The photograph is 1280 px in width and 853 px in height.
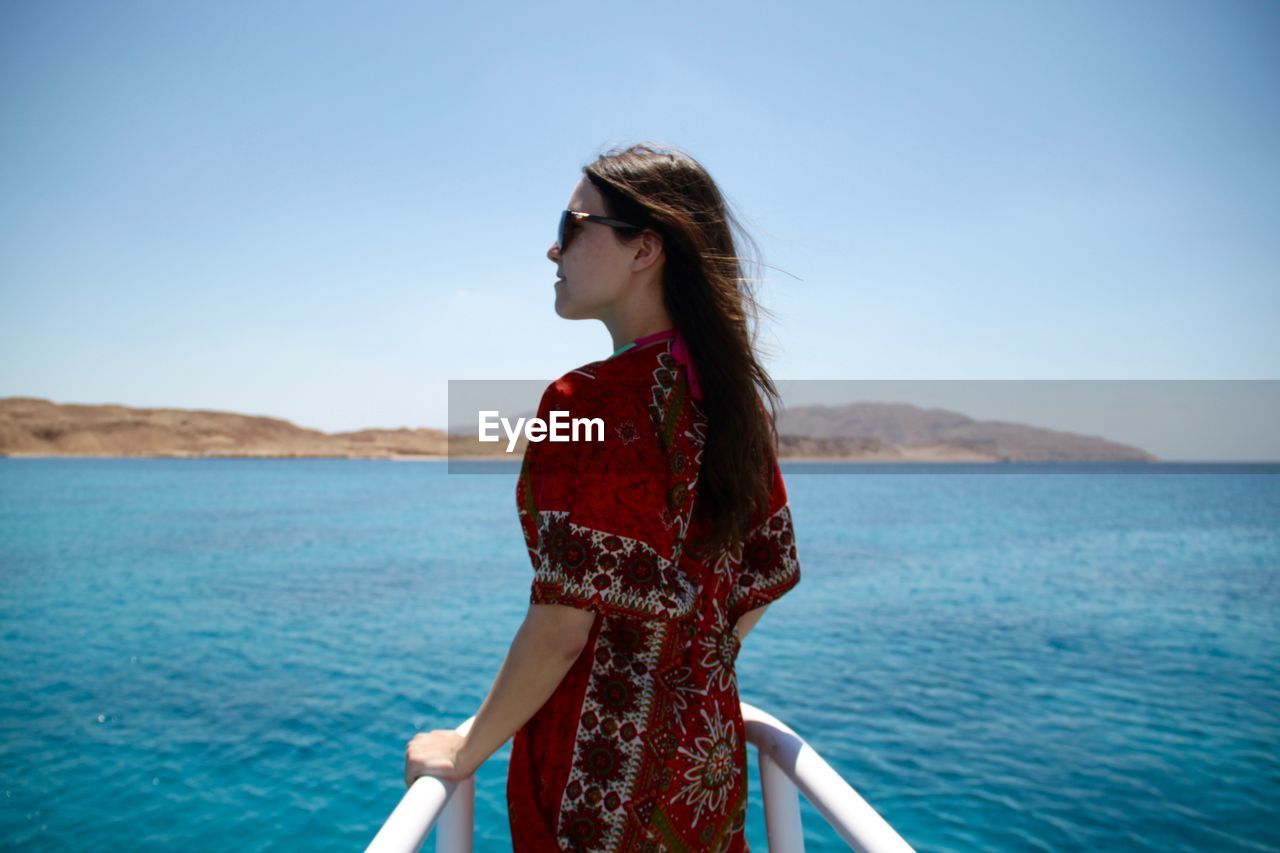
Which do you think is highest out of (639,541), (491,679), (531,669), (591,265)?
(591,265)

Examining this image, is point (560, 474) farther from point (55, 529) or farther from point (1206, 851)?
point (55, 529)

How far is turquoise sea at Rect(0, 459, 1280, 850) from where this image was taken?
6070 mm

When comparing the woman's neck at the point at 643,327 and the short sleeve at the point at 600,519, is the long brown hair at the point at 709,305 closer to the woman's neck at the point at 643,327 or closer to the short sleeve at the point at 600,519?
the woman's neck at the point at 643,327

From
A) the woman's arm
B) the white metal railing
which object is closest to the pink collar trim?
the woman's arm

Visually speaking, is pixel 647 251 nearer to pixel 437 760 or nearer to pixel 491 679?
pixel 437 760

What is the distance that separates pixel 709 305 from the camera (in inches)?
47.3

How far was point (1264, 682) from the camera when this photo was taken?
10.3 meters

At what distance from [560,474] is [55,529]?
3027 cm

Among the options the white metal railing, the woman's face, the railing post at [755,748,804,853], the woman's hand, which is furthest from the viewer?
the railing post at [755,748,804,853]

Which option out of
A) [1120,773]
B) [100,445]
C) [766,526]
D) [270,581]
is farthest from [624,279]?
[100,445]

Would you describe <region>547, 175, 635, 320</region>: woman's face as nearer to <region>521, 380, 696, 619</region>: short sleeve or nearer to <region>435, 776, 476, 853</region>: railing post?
<region>521, 380, 696, 619</region>: short sleeve

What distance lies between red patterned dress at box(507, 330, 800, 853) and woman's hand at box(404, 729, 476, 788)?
0.08 metres

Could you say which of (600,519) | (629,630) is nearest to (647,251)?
(600,519)

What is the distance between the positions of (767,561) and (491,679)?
9.43m
